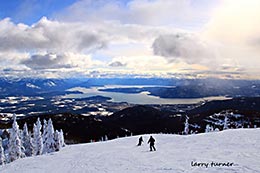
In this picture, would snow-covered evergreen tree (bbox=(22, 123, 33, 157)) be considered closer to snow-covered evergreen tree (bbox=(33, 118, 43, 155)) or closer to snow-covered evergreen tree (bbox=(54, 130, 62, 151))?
snow-covered evergreen tree (bbox=(33, 118, 43, 155))

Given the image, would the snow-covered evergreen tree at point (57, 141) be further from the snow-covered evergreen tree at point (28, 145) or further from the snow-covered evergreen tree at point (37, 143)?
the snow-covered evergreen tree at point (28, 145)

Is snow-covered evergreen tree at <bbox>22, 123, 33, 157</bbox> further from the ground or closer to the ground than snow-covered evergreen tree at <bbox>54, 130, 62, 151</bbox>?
closer to the ground

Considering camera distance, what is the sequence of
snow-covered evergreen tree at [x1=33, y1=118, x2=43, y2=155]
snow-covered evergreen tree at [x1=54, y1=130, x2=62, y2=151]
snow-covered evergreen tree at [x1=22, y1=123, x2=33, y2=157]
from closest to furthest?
snow-covered evergreen tree at [x1=54, y1=130, x2=62, y2=151]
snow-covered evergreen tree at [x1=33, y1=118, x2=43, y2=155]
snow-covered evergreen tree at [x1=22, y1=123, x2=33, y2=157]

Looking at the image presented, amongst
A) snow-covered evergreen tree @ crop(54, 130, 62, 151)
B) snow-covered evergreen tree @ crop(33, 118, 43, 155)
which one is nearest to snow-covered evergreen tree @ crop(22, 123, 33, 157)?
snow-covered evergreen tree @ crop(33, 118, 43, 155)

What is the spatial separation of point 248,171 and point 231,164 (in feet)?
9.00

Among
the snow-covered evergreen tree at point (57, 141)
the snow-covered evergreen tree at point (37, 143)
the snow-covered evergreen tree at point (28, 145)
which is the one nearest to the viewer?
the snow-covered evergreen tree at point (57, 141)

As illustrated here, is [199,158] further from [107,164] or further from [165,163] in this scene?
[107,164]

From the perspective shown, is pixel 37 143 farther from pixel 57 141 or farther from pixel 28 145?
pixel 57 141

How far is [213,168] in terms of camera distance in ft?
71.5

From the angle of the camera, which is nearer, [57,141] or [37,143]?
[57,141]

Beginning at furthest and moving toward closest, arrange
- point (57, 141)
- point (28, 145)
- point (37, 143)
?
point (28, 145) < point (37, 143) < point (57, 141)

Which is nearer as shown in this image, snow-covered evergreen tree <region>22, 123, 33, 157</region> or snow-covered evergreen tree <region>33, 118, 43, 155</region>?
snow-covered evergreen tree <region>33, 118, 43, 155</region>

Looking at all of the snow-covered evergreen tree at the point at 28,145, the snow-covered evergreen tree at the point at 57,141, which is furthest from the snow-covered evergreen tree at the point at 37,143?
the snow-covered evergreen tree at the point at 57,141

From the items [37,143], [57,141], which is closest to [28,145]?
[37,143]
